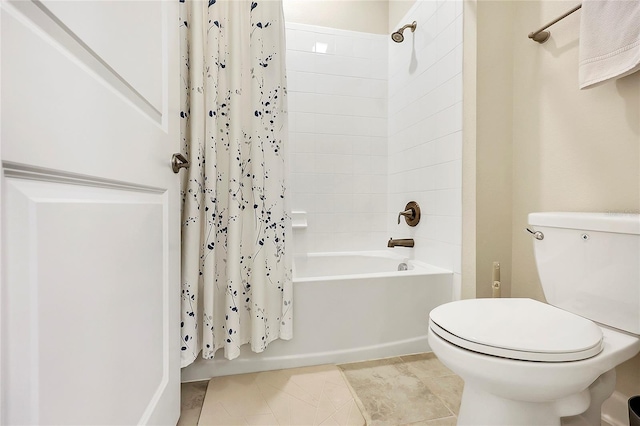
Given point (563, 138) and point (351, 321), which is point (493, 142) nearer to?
point (563, 138)

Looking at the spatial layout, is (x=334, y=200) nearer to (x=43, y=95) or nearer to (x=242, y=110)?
(x=242, y=110)

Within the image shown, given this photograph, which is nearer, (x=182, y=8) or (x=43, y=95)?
(x=43, y=95)

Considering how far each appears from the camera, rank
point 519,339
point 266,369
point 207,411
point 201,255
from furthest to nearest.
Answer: point 266,369 → point 201,255 → point 207,411 → point 519,339

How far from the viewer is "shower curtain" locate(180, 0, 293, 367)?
1282 mm

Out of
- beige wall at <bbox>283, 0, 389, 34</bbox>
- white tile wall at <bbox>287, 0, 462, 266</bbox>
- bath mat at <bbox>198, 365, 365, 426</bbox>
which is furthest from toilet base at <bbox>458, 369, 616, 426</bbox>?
beige wall at <bbox>283, 0, 389, 34</bbox>

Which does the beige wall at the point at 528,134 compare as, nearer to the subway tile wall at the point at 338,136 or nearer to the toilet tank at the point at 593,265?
the toilet tank at the point at 593,265

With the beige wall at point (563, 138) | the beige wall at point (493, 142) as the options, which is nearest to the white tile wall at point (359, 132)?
the beige wall at point (493, 142)

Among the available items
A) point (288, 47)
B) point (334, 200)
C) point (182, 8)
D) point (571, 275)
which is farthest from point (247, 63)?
point (571, 275)

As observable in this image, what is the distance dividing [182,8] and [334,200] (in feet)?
5.10

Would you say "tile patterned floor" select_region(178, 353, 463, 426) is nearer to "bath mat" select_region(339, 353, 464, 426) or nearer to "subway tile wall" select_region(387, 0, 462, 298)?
"bath mat" select_region(339, 353, 464, 426)

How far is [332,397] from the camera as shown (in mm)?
1287

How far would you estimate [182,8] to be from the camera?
1.26 m

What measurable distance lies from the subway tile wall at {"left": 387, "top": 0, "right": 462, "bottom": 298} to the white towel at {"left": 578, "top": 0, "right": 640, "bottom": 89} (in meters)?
0.55

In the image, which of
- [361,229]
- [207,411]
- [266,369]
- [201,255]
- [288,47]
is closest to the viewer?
[207,411]
